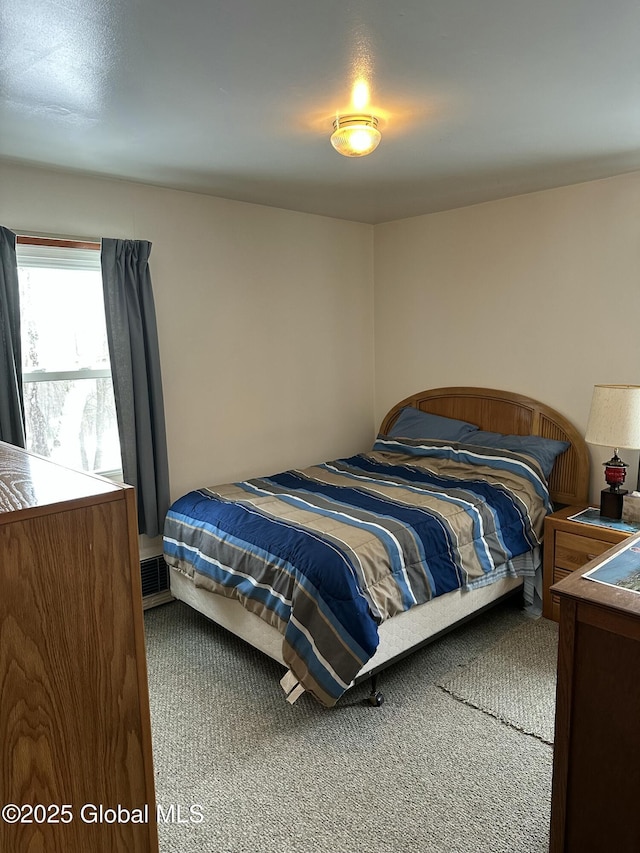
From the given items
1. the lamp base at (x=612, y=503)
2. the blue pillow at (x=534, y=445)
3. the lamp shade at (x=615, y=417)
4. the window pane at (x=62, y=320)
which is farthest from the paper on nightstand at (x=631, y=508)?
the window pane at (x=62, y=320)

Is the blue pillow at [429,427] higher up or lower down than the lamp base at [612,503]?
higher up

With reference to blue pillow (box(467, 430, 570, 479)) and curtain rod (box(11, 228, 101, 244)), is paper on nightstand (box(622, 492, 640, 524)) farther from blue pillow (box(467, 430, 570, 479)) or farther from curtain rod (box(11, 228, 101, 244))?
curtain rod (box(11, 228, 101, 244))

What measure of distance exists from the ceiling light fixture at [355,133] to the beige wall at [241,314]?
144 cm

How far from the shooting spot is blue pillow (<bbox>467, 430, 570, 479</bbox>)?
3510mm

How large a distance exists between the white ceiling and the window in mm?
493

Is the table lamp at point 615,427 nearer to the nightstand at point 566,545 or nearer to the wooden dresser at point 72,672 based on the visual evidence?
the nightstand at point 566,545

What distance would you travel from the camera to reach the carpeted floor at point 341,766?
186cm

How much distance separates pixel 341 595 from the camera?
91.3 inches

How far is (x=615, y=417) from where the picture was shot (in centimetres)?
295

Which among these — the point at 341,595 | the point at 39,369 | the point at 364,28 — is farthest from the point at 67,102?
the point at 341,595

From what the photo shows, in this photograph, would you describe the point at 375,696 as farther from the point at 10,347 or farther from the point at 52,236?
the point at 52,236

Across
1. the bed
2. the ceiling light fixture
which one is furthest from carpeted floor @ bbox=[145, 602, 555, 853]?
the ceiling light fixture

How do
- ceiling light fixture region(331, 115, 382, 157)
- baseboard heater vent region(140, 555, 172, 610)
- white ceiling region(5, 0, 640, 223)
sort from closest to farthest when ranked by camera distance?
1. white ceiling region(5, 0, 640, 223)
2. ceiling light fixture region(331, 115, 382, 157)
3. baseboard heater vent region(140, 555, 172, 610)

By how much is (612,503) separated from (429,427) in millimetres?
1331
